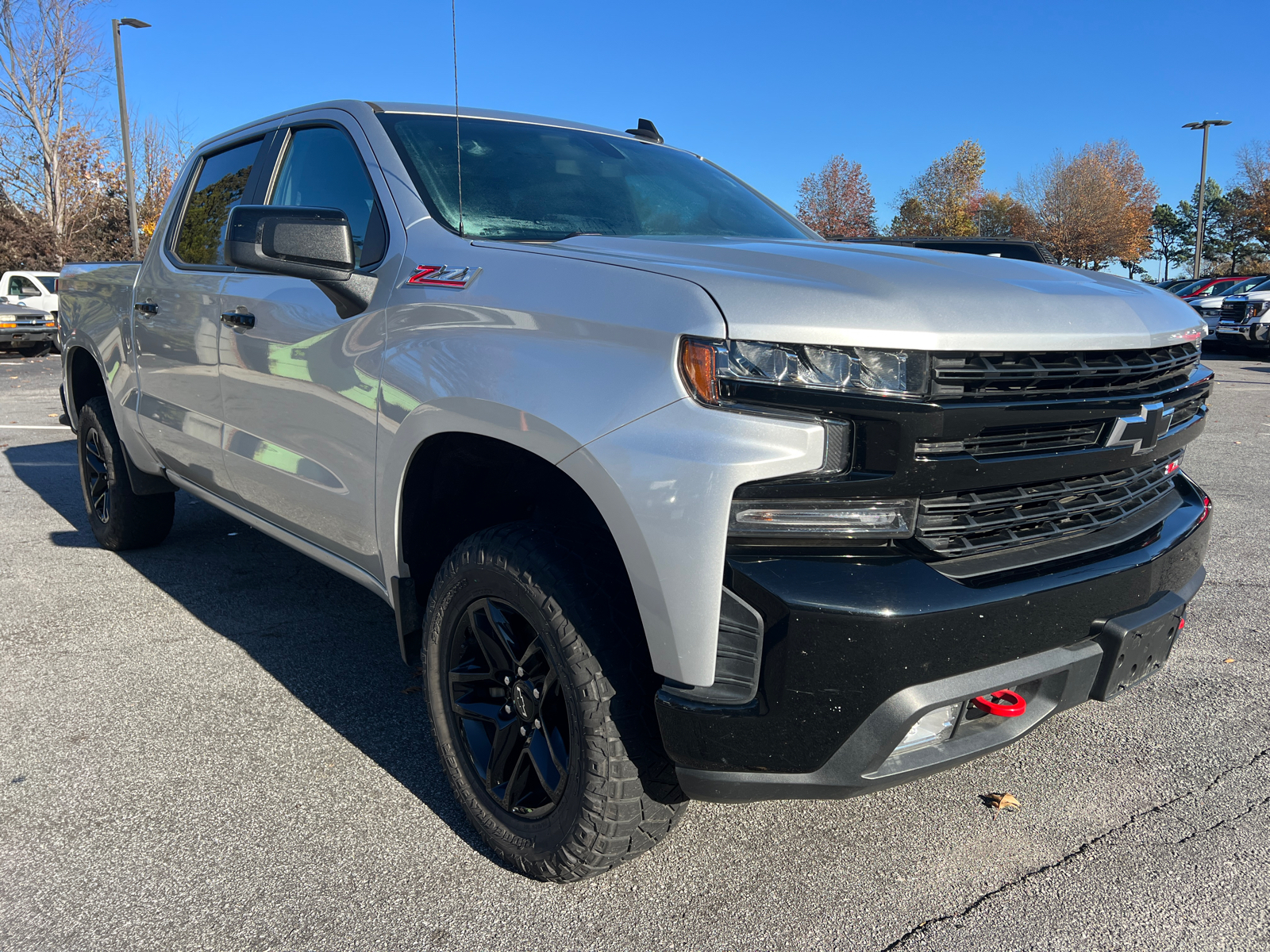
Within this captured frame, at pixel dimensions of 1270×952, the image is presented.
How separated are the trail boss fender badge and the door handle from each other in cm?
89

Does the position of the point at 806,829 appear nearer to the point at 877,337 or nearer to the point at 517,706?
the point at 517,706

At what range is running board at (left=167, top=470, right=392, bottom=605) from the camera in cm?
279

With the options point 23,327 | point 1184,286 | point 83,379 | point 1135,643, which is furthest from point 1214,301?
point 23,327

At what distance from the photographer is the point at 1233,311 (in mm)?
19078

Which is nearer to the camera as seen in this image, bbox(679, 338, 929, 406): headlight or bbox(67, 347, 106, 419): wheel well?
bbox(679, 338, 929, 406): headlight

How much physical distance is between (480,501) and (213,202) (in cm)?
215

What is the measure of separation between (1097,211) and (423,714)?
57.5 metres

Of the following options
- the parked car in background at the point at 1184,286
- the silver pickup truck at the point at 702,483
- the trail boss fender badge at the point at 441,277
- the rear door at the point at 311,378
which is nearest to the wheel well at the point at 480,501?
the silver pickup truck at the point at 702,483

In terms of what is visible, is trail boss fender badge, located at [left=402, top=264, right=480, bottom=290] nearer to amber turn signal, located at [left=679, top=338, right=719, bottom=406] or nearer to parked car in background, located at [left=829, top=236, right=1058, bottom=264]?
amber turn signal, located at [left=679, top=338, right=719, bottom=406]

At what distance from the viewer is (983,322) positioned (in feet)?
5.93

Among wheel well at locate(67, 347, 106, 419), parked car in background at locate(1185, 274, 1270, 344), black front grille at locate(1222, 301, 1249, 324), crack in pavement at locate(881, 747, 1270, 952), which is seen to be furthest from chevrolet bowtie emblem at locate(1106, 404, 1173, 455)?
parked car in background at locate(1185, 274, 1270, 344)

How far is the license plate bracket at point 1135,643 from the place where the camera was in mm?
2016

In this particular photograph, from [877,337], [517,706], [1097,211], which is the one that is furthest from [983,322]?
[1097,211]

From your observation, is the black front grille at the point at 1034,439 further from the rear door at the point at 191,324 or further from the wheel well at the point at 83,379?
the wheel well at the point at 83,379
